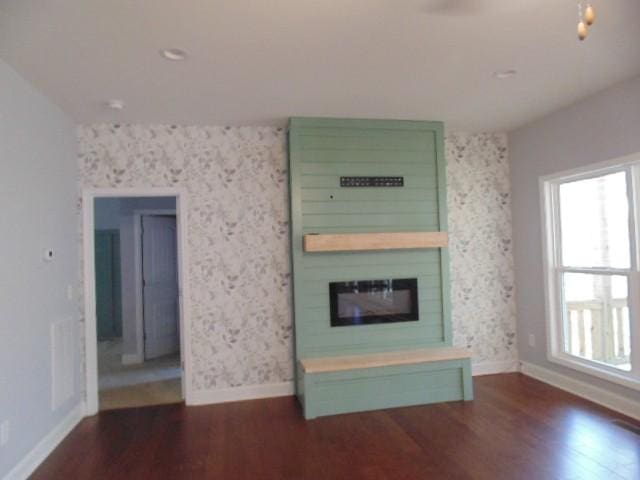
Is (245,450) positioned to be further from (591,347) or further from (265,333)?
(591,347)

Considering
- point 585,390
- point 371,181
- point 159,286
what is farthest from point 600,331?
point 159,286

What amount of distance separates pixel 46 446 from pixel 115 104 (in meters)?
2.58

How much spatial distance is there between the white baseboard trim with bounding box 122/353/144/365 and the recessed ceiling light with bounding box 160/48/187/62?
4.13m

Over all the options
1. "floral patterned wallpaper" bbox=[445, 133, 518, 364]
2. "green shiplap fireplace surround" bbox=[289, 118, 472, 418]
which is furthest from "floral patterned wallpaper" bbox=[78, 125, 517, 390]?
"floral patterned wallpaper" bbox=[445, 133, 518, 364]

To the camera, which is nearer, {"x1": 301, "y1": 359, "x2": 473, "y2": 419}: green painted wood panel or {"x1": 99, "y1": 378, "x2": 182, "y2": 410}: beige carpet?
{"x1": 301, "y1": 359, "x2": 473, "y2": 419}: green painted wood panel

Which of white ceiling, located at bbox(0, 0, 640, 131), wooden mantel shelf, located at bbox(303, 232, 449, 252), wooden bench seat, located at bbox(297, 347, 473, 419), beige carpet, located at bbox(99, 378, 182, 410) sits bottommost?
beige carpet, located at bbox(99, 378, 182, 410)

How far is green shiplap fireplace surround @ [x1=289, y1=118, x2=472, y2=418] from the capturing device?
146 inches

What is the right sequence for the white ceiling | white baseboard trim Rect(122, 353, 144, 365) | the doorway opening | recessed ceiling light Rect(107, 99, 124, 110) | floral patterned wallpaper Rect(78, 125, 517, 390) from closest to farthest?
the white ceiling → recessed ceiling light Rect(107, 99, 124, 110) → floral patterned wallpaper Rect(78, 125, 517, 390) → the doorway opening → white baseboard trim Rect(122, 353, 144, 365)

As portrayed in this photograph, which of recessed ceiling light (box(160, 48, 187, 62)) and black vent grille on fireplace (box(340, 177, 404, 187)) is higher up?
recessed ceiling light (box(160, 48, 187, 62))

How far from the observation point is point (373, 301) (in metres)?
4.04

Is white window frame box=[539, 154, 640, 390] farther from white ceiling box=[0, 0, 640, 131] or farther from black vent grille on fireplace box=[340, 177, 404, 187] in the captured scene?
black vent grille on fireplace box=[340, 177, 404, 187]

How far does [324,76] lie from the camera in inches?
116

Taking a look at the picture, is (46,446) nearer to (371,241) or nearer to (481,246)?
(371,241)

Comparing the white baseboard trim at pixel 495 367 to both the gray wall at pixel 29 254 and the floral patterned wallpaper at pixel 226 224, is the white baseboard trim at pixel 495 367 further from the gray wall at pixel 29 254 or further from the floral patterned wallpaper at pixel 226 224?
the gray wall at pixel 29 254
